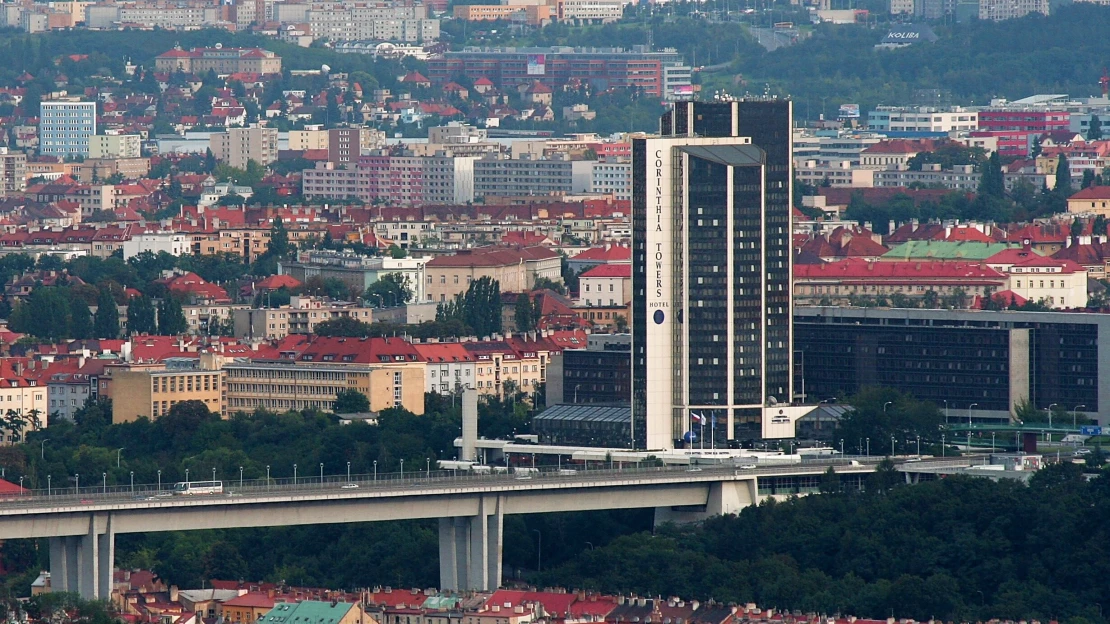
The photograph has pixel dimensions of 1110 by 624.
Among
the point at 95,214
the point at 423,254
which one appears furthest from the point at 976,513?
the point at 95,214

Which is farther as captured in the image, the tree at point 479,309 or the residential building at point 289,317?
the residential building at point 289,317

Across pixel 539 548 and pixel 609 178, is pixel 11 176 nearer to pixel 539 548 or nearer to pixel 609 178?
pixel 609 178

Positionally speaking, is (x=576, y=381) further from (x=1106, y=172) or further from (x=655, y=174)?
(x=1106, y=172)

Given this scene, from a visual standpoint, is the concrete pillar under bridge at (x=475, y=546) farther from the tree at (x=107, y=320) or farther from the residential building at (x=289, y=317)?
the tree at (x=107, y=320)

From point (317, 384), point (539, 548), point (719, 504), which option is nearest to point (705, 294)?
point (719, 504)

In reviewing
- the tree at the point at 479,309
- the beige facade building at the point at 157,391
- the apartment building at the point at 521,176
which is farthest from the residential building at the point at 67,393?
the apartment building at the point at 521,176
